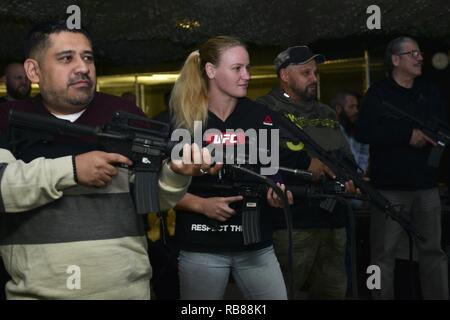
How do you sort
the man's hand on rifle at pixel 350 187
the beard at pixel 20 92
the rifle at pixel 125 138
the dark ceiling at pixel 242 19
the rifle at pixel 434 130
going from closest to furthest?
1. the rifle at pixel 125 138
2. the man's hand on rifle at pixel 350 187
3. the rifle at pixel 434 130
4. the beard at pixel 20 92
5. the dark ceiling at pixel 242 19

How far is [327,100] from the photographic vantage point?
345 inches

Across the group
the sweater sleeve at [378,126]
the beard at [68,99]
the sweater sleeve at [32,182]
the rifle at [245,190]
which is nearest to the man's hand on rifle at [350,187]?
the rifle at [245,190]

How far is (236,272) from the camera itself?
2953mm

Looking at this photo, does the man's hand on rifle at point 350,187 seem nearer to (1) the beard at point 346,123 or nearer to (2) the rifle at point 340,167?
(2) the rifle at point 340,167

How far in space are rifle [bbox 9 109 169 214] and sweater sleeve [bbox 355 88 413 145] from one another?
7.66 feet

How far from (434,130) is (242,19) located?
7.43 ft

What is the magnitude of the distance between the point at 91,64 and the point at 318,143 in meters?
1.81

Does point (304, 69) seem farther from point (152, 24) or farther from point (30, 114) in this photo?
point (152, 24)

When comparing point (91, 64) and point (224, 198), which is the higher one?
point (91, 64)

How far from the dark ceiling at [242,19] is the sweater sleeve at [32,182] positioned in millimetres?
4036

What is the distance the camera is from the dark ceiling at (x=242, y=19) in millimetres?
5945

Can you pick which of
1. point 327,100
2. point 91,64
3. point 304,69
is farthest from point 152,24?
point 91,64

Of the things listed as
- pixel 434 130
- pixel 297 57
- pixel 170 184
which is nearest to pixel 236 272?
pixel 170 184

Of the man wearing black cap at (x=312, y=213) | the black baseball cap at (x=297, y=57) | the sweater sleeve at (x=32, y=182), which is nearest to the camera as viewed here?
the sweater sleeve at (x=32, y=182)
